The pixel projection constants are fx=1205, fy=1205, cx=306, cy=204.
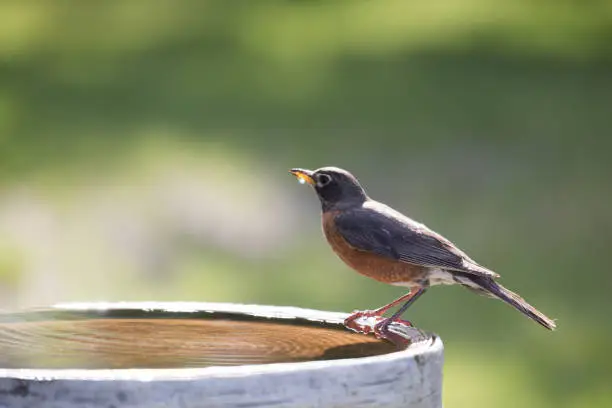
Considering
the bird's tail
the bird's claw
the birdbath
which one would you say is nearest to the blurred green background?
the bird's tail

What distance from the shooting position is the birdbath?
2369 mm

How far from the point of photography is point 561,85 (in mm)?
12219

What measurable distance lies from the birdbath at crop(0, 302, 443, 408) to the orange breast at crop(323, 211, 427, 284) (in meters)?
0.39

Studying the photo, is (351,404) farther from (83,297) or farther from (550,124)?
(550,124)

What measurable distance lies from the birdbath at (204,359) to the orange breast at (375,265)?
39cm

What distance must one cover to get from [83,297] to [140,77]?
14.6 feet

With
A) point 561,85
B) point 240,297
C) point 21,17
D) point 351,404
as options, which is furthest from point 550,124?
point 351,404

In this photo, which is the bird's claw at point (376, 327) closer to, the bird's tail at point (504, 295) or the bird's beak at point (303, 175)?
the bird's tail at point (504, 295)

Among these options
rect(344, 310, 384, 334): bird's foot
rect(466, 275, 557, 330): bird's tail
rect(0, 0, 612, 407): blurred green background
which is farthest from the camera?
rect(0, 0, 612, 407): blurred green background

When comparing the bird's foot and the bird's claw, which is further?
the bird's foot

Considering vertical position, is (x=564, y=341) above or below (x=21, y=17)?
below

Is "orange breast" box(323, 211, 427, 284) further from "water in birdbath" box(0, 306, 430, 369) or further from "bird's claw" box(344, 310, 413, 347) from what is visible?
"water in birdbath" box(0, 306, 430, 369)

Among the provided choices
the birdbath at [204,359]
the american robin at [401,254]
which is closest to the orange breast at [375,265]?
the american robin at [401,254]

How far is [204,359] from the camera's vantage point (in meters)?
2.92
